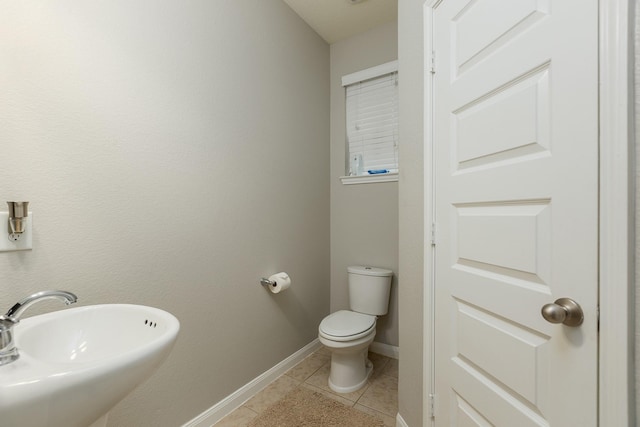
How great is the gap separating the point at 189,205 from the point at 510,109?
142cm

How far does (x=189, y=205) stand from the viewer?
1.44 m

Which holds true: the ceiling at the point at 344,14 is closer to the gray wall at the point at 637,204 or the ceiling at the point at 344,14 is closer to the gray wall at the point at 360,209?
the gray wall at the point at 360,209

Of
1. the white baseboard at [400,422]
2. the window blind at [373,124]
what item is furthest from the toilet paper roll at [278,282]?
the window blind at [373,124]

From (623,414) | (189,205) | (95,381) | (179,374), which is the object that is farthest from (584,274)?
(179,374)

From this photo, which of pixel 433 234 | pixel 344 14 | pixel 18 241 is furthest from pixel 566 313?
pixel 344 14

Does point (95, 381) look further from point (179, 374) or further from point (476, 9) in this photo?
point (476, 9)

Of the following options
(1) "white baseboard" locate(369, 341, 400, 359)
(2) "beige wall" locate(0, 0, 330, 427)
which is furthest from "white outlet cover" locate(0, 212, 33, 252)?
(1) "white baseboard" locate(369, 341, 400, 359)

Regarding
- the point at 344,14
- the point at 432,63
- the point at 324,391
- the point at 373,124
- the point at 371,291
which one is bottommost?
the point at 324,391

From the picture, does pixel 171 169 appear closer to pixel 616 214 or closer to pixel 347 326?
pixel 347 326

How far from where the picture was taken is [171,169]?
1.36 m

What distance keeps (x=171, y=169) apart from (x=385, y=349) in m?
2.06

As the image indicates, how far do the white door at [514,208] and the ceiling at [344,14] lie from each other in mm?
1199

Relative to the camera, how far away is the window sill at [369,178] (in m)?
2.23

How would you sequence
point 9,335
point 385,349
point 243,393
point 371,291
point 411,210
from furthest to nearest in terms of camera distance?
point 385,349 < point 371,291 < point 243,393 < point 411,210 < point 9,335
